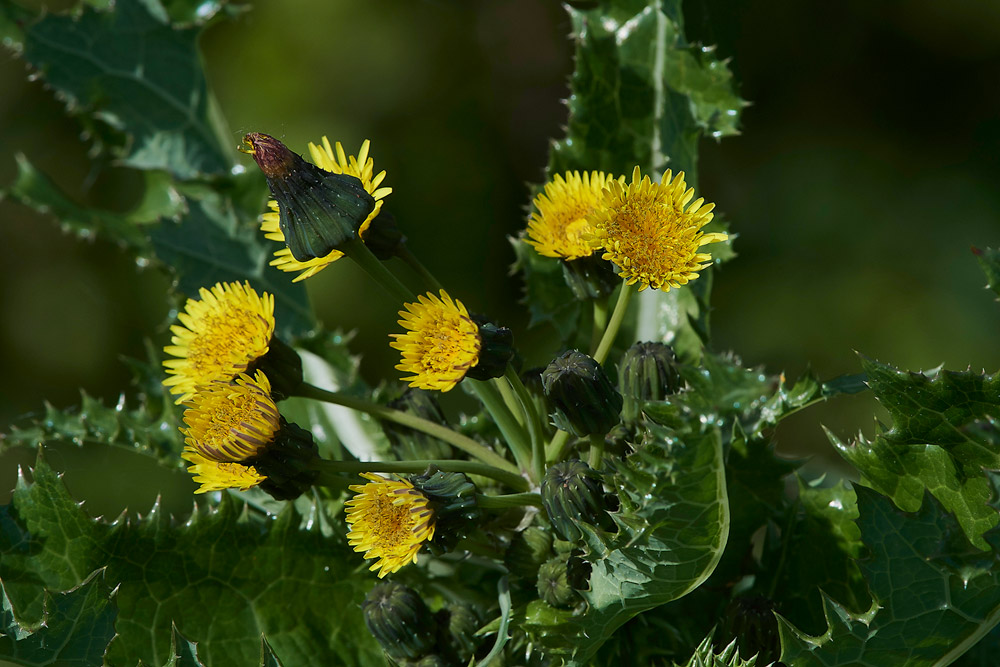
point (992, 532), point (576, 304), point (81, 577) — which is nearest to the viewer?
point (992, 532)

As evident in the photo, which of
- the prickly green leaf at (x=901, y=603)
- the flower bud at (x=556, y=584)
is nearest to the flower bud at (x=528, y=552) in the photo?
the flower bud at (x=556, y=584)

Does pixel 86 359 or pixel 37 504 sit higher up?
pixel 37 504

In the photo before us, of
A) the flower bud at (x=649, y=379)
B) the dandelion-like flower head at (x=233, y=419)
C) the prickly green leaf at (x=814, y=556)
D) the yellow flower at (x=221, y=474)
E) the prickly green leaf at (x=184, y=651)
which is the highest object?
the dandelion-like flower head at (x=233, y=419)

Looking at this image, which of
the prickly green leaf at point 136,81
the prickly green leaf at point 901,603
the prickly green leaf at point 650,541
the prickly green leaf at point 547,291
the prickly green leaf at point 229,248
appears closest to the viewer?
the prickly green leaf at point 650,541

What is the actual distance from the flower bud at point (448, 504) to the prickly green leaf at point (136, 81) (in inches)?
58.4

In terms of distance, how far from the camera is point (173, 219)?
91.5 inches

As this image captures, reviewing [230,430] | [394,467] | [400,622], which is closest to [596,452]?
[394,467]

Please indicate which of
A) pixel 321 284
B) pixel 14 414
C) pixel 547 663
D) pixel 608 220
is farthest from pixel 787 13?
pixel 14 414

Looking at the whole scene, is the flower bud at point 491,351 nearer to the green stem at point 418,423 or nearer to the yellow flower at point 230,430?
the green stem at point 418,423

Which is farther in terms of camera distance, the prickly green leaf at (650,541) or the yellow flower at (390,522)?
the yellow flower at (390,522)

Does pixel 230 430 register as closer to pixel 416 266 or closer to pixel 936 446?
pixel 416 266

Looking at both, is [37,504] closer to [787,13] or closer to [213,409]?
[213,409]

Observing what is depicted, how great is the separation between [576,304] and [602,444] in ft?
1.85

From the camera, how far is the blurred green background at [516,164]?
407 centimetres
